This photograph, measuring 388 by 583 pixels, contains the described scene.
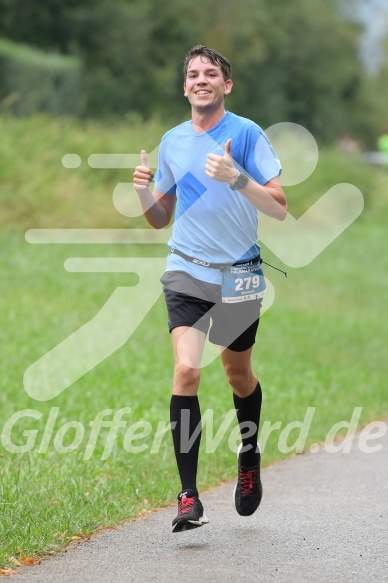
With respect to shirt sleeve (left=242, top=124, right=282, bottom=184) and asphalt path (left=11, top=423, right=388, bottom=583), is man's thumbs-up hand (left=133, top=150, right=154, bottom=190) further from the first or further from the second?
asphalt path (left=11, top=423, right=388, bottom=583)

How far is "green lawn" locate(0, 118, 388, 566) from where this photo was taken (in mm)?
6809

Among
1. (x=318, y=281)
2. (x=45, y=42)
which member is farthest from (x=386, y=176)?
(x=318, y=281)

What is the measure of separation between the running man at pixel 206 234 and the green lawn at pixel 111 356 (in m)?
0.93

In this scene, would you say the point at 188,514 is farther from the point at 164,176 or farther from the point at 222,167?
the point at 164,176

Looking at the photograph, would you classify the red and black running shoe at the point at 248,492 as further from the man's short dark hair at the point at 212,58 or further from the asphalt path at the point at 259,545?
the man's short dark hair at the point at 212,58

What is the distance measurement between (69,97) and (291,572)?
32.1 meters

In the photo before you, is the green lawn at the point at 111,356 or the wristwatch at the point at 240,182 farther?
the green lawn at the point at 111,356

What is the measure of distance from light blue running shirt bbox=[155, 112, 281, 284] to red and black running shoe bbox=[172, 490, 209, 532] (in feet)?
3.42

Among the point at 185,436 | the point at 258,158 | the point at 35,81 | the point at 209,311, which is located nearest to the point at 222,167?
the point at 258,158

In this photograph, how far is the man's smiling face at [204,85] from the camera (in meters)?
6.00

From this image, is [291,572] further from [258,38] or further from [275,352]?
[258,38]

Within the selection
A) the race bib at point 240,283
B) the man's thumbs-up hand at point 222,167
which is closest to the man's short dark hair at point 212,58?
the man's thumbs-up hand at point 222,167

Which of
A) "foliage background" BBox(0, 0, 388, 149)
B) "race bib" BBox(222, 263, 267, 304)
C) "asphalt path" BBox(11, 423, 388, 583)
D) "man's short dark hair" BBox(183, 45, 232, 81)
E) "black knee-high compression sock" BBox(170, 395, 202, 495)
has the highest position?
"foliage background" BBox(0, 0, 388, 149)

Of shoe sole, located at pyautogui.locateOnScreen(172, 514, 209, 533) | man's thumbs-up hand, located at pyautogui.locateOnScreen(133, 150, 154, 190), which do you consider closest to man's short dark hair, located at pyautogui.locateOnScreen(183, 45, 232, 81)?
man's thumbs-up hand, located at pyautogui.locateOnScreen(133, 150, 154, 190)
